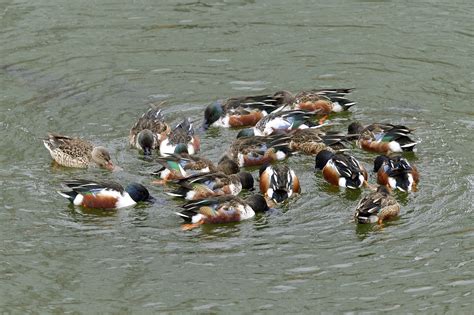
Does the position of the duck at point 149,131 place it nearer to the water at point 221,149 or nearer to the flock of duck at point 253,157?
the flock of duck at point 253,157

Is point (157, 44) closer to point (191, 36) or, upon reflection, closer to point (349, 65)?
point (191, 36)

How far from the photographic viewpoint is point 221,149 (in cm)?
1282

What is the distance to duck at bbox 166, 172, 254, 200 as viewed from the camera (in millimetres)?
10922

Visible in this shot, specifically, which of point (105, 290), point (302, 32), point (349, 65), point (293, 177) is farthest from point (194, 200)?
point (302, 32)

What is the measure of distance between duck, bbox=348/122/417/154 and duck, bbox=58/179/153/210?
293 centimetres

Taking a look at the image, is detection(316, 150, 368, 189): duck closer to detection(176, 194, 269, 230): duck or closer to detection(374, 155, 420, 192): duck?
detection(374, 155, 420, 192): duck

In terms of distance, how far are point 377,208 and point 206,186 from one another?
6.17 feet

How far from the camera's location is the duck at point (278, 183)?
35.5 feet

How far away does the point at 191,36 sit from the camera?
16.3m

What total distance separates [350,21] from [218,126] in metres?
4.11

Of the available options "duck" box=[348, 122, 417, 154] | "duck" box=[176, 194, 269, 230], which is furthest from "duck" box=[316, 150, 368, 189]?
"duck" box=[176, 194, 269, 230]

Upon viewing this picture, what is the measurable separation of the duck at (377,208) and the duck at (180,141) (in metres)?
2.56

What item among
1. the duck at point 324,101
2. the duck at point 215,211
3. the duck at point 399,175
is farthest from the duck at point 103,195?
the duck at point 324,101

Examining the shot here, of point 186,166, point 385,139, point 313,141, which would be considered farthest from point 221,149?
point 385,139
